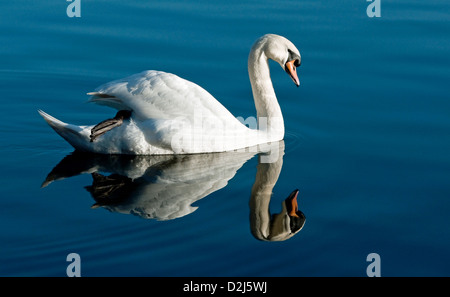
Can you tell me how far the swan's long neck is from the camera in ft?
35.4

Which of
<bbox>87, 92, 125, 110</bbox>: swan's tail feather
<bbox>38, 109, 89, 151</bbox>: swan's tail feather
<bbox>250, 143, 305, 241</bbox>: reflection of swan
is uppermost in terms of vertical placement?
<bbox>87, 92, 125, 110</bbox>: swan's tail feather

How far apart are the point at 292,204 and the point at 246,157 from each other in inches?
64.4

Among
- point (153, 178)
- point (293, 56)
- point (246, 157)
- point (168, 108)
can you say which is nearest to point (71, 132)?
point (168, 108)

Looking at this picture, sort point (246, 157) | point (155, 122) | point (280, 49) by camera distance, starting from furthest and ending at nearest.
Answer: point (280, 49), point (246, 157), point (155, 122)

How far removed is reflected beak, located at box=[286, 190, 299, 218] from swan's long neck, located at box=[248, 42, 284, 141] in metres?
2.00

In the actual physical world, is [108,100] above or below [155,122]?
above

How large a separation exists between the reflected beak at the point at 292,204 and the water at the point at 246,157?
86mm

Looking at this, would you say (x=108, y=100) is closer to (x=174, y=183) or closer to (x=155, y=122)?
(x=155, y=122)

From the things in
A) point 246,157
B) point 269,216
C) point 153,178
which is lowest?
point 269,216

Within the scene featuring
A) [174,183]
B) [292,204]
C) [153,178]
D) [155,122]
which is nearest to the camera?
[292,204]

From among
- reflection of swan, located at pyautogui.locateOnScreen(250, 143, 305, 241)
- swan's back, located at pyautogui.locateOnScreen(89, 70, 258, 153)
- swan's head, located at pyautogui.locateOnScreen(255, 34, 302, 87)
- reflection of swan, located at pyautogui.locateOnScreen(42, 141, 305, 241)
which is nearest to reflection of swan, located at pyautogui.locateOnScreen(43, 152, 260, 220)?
reflection of swan, located at pyautogui.locateOnScreen(42, 141, 305, 241)

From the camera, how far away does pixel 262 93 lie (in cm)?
1091

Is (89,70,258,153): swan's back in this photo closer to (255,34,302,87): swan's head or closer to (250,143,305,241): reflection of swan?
(250,143,305,241): reflection of swan

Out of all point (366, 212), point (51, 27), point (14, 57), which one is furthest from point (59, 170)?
point (51, 27)
